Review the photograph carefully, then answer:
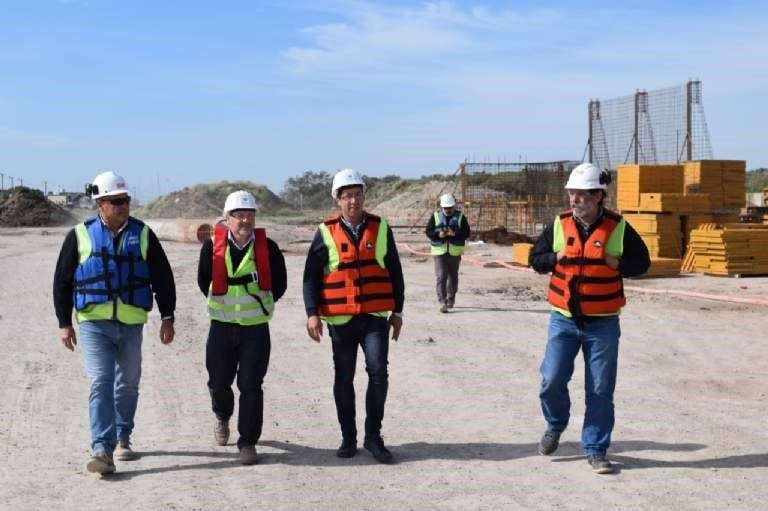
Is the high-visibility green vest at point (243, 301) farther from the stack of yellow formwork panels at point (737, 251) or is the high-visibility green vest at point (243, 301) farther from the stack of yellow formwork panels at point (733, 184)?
the stack of yellow formwork panels at point (733, 184)

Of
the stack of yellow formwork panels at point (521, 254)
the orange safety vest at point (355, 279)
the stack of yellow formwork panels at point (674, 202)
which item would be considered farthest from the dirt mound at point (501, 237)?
the orange safety vest at point (355, 279)

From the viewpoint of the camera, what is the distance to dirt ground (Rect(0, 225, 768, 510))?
6094 millimetres

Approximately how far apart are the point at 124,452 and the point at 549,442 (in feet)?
9.73

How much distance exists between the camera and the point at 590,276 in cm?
661

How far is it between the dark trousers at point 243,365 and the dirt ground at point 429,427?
0.30 metres

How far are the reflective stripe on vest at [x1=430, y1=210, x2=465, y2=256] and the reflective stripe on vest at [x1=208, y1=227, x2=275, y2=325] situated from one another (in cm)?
809

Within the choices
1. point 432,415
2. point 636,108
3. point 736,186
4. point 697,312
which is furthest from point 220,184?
point 432,415

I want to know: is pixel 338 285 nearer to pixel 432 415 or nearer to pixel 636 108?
pixel 432 415

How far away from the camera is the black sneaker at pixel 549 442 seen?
22.6ft

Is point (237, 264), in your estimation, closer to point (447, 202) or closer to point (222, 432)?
point (222, 432)

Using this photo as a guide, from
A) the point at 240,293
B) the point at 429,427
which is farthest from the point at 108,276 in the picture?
the point at 429,427

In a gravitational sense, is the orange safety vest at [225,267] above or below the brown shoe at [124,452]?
above

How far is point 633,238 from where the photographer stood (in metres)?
6.66

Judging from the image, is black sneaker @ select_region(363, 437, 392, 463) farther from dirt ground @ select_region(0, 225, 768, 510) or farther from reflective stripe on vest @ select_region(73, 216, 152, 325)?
reflective stripe on vest @ select_region(73, 216, 152, 325)
